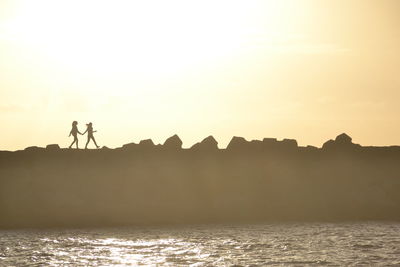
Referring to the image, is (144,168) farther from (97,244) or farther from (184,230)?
(97,244)

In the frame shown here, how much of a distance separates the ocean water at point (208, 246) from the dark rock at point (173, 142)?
9495 millimetres

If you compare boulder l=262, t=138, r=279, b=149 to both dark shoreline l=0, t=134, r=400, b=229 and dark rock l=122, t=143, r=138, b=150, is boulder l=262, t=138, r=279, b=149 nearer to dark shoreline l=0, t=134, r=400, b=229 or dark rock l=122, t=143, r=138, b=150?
dark shoreline l=0, t=134, r=400, b=229

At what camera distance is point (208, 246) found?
44.5m

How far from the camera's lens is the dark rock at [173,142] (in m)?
64.9

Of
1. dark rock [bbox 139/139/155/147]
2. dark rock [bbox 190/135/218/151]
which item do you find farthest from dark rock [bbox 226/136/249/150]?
dark rock [bbox 139/139/155/147]

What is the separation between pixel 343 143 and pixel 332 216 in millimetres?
6941

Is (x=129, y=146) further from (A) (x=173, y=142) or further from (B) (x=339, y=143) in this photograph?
(B) (x=339, y=143)

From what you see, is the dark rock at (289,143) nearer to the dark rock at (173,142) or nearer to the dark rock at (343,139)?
the dark rock at (343,139)

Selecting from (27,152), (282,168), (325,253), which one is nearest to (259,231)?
(325,253)

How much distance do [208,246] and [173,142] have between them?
21.3m

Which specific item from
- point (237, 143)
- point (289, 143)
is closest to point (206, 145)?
point (237, 143)

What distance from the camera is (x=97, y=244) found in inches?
1821

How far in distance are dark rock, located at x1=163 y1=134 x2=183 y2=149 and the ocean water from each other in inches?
374

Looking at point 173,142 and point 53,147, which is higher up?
point 173,142
